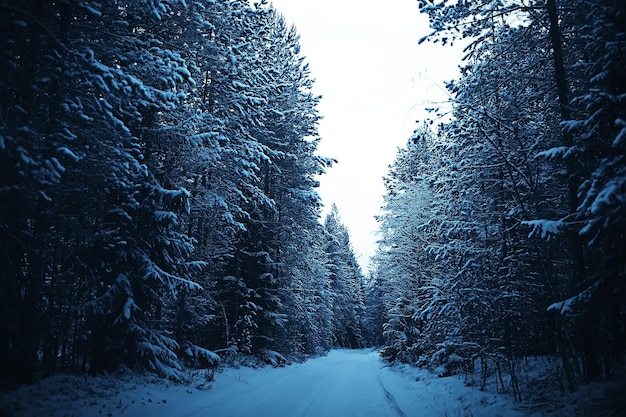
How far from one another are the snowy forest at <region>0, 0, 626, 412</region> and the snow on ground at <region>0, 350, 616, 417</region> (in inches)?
32.0

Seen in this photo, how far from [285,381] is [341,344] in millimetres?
53169

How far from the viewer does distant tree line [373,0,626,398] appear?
5.95 metres

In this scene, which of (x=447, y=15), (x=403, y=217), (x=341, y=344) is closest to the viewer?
(x=447, y=15)

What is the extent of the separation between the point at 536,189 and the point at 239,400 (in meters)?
9.22

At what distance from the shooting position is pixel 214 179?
14234 mm

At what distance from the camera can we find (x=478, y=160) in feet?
40.6

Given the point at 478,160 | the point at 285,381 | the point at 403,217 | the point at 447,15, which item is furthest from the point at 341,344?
the point at 447,15

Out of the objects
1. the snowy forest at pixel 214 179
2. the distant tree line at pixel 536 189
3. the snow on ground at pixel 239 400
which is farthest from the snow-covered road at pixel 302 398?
the distant tree line at pixel 536 189

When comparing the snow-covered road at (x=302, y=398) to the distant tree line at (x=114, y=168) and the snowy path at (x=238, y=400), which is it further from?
the distant tree line at (x=114, y=168)

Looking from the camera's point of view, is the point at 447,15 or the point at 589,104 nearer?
the point at 589,104

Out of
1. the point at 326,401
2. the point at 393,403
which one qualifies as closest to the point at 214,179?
the point at 326,401

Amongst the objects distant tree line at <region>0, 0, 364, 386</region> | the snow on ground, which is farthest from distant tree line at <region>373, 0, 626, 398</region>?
distant tree line at <region>0, 0, 364, 386</region>

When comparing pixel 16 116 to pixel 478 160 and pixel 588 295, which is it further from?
pixel 478 160

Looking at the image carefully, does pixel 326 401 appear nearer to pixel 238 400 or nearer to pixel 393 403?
pixel 393 403
